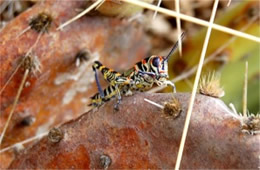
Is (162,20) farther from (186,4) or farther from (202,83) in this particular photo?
(202,83)

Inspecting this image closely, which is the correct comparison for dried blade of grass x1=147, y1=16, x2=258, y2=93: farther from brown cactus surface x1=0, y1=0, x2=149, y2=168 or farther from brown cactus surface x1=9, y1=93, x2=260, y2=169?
brown cactus surface x1=9, y1=93, x2=260, y2=169

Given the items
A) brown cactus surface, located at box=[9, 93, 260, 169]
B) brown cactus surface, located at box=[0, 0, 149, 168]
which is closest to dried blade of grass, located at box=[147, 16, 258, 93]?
brown cactus surface, located at box=[0, 0, 149, 168]

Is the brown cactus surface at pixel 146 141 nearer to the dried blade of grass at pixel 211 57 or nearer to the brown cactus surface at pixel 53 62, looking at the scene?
the brown cactus surface at pixel 53 62

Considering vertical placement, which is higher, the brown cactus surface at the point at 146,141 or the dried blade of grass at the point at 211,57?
the dried blade of grass at the point at 211,57

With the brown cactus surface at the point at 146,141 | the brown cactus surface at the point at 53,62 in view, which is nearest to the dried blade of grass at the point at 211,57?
the brown cactus surface at the point at 53,62

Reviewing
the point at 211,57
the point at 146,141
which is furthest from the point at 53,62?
the point at 211,57
